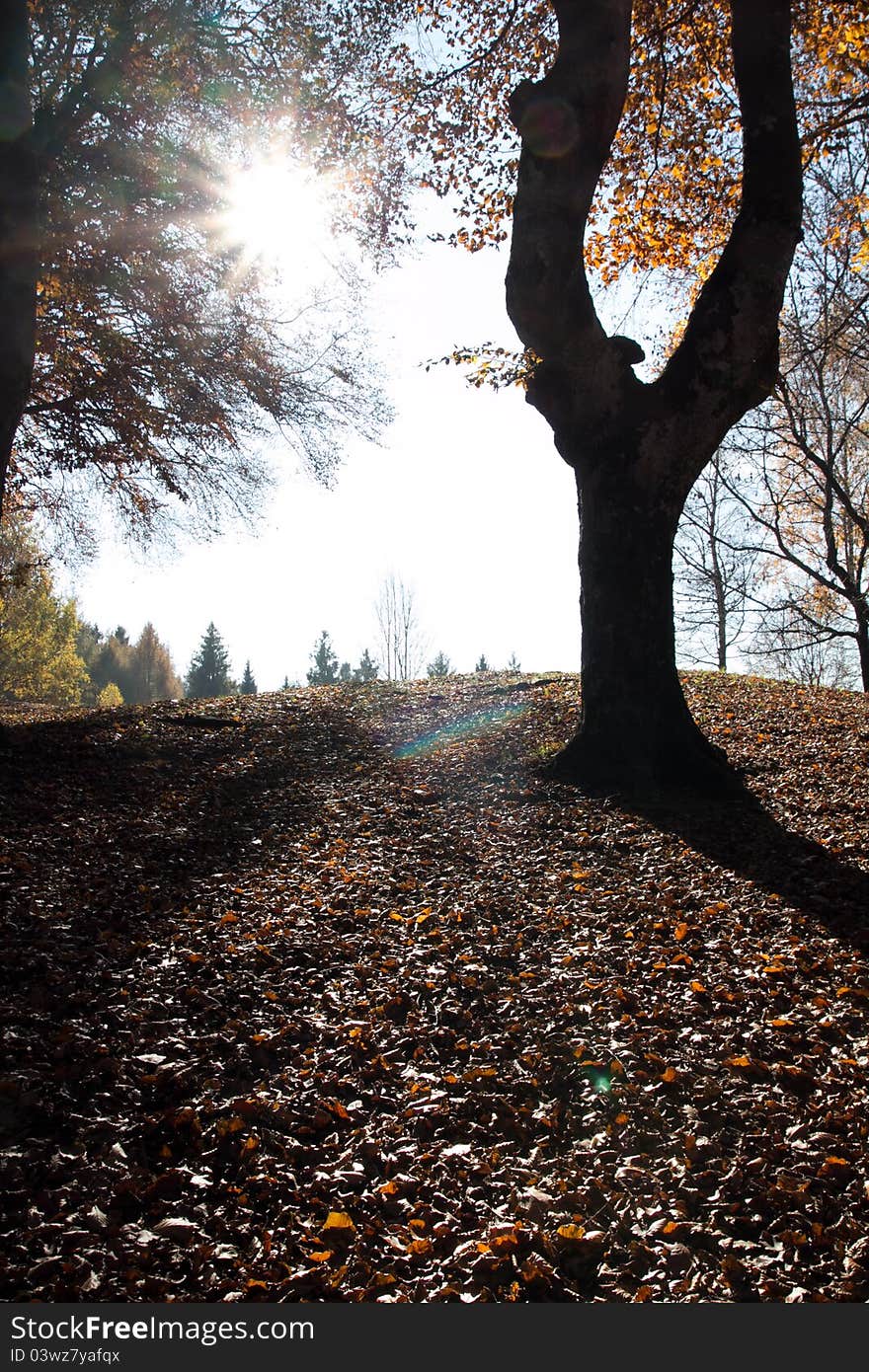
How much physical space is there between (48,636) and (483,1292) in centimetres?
3626

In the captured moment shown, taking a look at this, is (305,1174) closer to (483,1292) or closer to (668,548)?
(483,1292)

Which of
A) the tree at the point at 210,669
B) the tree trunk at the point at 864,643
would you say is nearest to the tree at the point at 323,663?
the tree at the point at 210,669

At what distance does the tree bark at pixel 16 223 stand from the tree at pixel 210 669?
5186 centimetres

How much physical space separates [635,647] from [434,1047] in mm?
3961

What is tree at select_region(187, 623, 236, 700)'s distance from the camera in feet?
190

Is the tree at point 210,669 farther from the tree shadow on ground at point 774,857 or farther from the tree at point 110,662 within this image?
the tree shadow on ground at point 774,857

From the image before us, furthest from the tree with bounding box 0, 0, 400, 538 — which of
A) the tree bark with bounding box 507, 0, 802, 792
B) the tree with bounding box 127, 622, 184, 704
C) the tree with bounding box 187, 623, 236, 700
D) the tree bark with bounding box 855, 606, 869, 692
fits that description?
the tree with bounding box 127, 622, 184, 704

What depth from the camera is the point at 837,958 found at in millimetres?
3449

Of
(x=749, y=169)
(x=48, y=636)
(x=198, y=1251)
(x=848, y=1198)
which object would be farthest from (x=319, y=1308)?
(x=48, y=636)

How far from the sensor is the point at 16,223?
6.65m

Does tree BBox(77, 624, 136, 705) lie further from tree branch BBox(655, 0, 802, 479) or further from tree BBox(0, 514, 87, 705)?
tree branch BBox(655, 0, 802, 479)

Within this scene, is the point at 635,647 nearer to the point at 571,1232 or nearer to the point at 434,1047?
the point at 434,1047

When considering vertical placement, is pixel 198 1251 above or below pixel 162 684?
below

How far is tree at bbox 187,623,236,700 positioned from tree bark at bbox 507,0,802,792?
Answer: 54.1 meters
